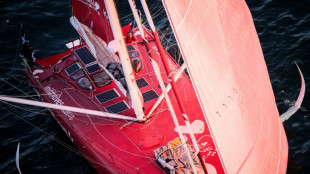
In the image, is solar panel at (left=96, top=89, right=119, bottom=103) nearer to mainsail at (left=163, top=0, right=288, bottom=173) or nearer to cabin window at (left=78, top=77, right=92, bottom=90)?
cabin window at (left=78, top=77, right=92, bottom=90)

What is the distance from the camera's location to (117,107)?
429 inches

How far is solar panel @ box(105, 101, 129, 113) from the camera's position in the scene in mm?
10797

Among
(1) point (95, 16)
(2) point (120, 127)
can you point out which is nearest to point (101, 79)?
(2) point (120, 127)

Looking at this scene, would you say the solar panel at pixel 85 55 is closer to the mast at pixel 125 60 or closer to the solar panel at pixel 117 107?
the solar panel at pixel 117 107

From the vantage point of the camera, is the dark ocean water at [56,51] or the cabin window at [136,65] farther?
the cabin window at [136,65]

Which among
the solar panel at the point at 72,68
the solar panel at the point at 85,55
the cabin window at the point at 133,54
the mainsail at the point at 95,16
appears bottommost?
the cabin window at the point at 133,54

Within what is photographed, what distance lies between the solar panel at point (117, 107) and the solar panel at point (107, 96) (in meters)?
0.41

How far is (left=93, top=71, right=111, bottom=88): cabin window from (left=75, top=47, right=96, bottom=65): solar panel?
761 mm

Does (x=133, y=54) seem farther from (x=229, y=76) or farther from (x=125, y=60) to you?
(x=229, y=76)

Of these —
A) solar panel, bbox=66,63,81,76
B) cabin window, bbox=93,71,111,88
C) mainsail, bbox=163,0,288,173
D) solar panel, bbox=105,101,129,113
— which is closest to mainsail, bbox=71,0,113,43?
cabin window, bbox=93,71,111,88

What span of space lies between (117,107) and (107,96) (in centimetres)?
68

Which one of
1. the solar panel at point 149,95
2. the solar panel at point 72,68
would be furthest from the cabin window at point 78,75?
the solar panel at point 149,95

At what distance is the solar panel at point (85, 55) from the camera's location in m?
12.3

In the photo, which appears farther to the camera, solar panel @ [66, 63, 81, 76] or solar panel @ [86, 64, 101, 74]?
solar panel @ [66, 63, 81, 76]
